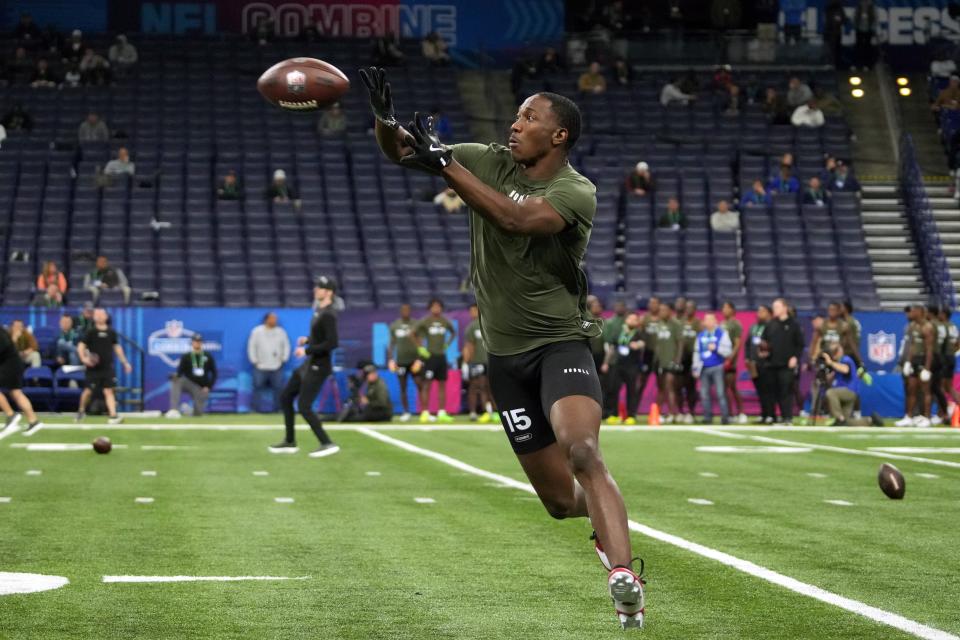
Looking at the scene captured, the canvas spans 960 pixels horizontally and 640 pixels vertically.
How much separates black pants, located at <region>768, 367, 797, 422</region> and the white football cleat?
62.0 ft

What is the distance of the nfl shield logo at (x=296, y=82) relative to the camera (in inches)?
286

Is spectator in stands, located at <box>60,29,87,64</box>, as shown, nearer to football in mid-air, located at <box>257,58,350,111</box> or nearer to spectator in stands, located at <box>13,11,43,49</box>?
spectator in stands, located at <box>13,11,43,49</box>

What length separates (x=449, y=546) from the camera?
845 centimetres

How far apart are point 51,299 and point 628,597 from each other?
2192cm

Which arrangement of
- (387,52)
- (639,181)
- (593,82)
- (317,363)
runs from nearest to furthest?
(317,363) < (639,181) < (593,82) < (387,52)

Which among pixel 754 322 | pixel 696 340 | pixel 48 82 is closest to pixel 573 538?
pixel 696 340

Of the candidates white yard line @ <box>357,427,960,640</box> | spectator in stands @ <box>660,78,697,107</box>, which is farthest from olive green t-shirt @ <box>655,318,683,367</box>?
white yard line @ <box>357,427,960,640</box>

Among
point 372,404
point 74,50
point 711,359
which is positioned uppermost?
point 74,50

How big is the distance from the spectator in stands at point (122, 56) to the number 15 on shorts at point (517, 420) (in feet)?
95.7

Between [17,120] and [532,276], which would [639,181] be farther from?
[532,276]

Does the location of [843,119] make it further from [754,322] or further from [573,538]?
[573,538]

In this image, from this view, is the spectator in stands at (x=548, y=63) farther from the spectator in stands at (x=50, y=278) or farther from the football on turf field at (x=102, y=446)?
the football on turf field at (x=102, y=446)

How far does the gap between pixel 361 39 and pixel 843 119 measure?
10667mm

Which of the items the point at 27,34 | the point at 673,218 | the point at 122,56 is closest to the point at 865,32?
the point at 673,218
